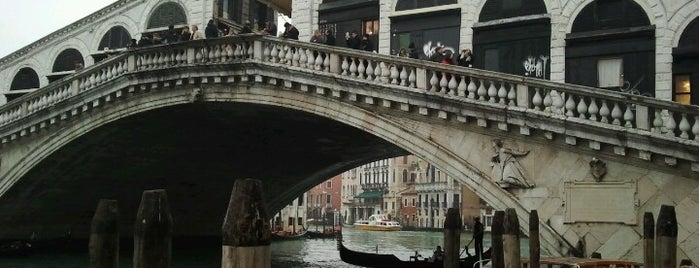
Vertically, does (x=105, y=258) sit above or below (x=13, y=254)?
above

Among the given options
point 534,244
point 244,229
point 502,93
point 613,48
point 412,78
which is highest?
point 613,48

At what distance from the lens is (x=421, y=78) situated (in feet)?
42.9

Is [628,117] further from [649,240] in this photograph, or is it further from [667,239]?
[667,239]

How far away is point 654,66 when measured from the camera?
13.2 meters

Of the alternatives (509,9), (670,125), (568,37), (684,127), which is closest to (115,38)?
(509,9)

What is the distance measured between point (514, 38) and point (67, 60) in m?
13.2

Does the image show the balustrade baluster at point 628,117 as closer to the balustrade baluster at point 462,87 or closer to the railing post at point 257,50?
the balustrade baluster at point 462,87

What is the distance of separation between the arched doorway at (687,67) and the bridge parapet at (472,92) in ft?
4.71

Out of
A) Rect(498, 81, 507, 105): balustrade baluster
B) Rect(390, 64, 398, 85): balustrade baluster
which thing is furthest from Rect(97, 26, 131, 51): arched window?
Rect(498, 81, 507, 105): balustrade baluster

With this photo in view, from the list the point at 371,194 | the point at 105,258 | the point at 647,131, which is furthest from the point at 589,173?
the point at 371,194

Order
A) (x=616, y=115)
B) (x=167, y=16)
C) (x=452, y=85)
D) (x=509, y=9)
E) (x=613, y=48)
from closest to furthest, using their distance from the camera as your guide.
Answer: (x=616, y=115)
(x=452, y=85)
(x=613, y=48)
(x=509, y=9)
(x=167, y=16)

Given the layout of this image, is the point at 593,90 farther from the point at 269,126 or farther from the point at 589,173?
the point at 269,126

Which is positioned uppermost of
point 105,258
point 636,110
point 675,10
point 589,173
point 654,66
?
point 675,10

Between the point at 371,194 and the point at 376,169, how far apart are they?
10.9 ft
